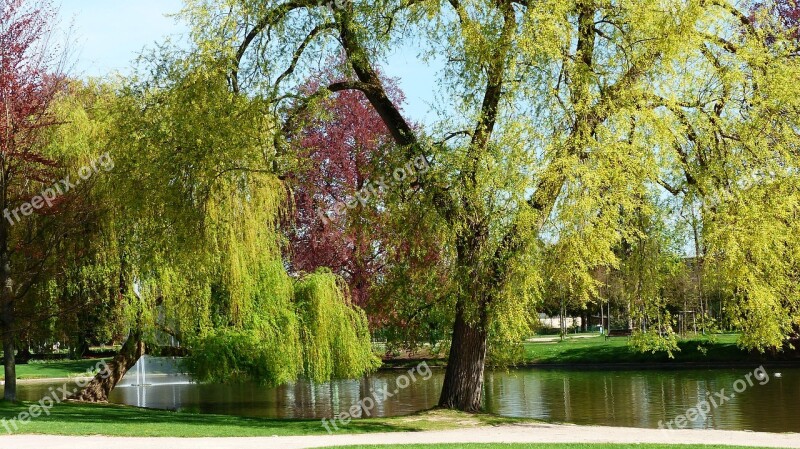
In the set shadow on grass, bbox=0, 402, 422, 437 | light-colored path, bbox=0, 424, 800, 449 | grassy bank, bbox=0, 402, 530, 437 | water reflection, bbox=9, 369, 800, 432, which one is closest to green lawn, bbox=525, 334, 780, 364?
water reflection, bbox=9, 369, 800, 432

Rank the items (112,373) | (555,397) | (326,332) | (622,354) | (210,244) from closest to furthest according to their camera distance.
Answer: (210,244) → (326,332) → (112,373) → (555,397) → (622,354)

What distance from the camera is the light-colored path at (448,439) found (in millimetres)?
12789

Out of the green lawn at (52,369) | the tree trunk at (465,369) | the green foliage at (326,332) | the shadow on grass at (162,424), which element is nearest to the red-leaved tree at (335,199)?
the green foliage at (326,332)

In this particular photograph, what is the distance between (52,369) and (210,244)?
29457 millimetres

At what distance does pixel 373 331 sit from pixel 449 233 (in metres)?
13.2

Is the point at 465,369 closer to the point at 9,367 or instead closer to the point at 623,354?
the point at 9,367

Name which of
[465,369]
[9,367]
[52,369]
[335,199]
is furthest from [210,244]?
[52,369]

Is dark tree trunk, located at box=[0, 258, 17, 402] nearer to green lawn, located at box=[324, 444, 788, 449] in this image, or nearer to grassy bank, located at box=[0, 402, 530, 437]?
grassy bank, located at box=[0, 402, 530, 437]

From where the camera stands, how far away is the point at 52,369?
42031 millimetres

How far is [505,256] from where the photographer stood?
49.0 ft

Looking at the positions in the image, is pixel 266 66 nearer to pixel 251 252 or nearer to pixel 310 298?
pixel 251 252

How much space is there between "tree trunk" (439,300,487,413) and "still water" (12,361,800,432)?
2771mm

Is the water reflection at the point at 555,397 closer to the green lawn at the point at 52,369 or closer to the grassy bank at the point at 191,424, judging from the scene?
the grassy bank at the point at 191,424

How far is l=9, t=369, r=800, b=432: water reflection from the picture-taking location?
20.1 m
